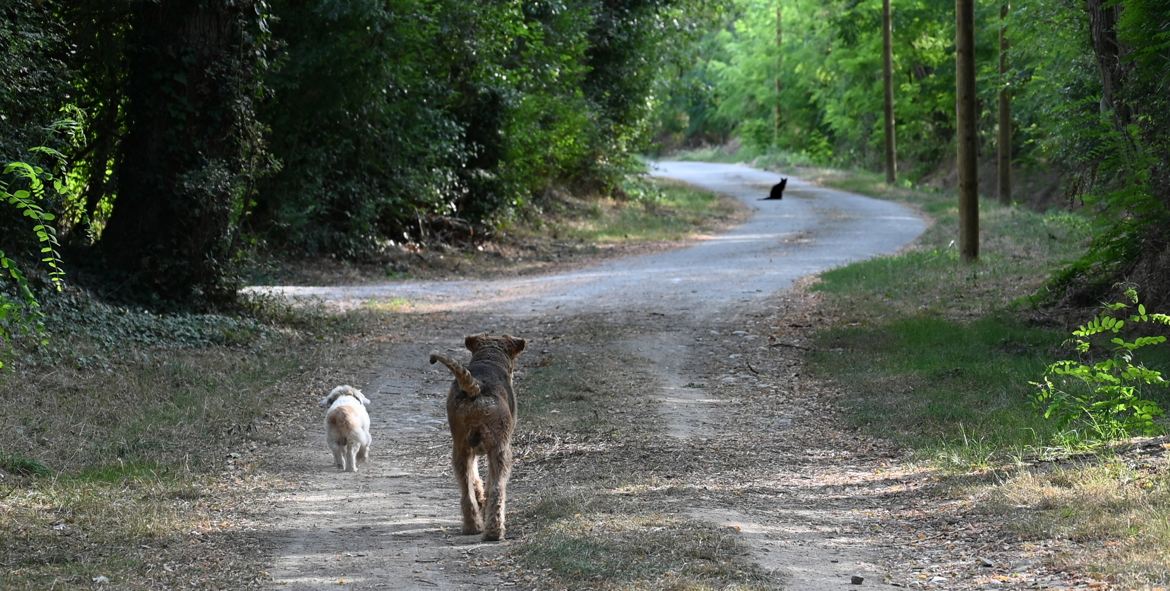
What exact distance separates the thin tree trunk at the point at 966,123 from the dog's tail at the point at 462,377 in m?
13.0

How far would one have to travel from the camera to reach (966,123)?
1808 cm

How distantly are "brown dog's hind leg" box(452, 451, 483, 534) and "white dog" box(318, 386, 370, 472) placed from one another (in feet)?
6.11

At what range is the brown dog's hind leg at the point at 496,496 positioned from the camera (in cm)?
694

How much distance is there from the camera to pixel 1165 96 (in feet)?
39.2

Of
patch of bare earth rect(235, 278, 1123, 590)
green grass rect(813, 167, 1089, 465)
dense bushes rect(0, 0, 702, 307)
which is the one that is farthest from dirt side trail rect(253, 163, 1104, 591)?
dense bushes rect(0, 0, 702, 307)

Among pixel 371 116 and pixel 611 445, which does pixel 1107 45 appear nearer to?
pixel 611 445

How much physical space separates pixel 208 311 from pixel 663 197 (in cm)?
2502

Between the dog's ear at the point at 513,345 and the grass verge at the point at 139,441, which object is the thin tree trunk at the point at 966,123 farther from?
the dog's ear at the point at 513,345

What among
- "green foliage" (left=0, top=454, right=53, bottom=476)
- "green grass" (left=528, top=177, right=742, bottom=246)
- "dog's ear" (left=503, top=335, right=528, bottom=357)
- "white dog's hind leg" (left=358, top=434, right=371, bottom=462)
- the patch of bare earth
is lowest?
the patch of bare earth

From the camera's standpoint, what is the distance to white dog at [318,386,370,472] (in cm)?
870

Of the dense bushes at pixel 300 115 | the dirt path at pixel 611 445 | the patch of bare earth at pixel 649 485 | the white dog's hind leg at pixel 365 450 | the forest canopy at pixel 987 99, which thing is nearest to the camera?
the patch of bare earth at pixel 649 485

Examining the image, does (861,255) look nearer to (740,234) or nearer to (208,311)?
(740,234)

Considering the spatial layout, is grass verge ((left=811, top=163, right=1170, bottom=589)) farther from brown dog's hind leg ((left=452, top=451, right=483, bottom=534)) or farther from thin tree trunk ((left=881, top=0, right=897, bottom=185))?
thin tree trunk ((left=881, top=0, right=897, bottom=185))

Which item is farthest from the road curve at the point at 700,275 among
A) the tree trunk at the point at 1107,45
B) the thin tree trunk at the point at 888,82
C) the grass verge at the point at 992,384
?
the thin tree trunk at the point at 888,82
